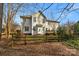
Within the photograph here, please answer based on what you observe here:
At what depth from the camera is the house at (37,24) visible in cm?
292

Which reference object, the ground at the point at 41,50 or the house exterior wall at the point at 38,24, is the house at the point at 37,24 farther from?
the ground at the point at 41,50

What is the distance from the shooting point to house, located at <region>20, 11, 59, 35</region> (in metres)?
2.92

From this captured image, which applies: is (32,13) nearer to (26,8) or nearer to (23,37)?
(26,8)

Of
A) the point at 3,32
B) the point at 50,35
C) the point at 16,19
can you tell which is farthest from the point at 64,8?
the point at 3,32

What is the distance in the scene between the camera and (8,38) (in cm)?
297

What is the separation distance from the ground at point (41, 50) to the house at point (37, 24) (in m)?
0.15

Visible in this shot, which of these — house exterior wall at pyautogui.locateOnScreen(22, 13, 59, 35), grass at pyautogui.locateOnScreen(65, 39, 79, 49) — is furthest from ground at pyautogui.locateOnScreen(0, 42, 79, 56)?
house exterior wall at pyautogui.locateOnScreen(22, 13, 59, 35)

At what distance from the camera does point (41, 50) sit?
2.93 m

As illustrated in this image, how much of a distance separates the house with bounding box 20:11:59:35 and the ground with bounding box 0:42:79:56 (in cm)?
15

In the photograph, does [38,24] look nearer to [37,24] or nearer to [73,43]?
[37,24]

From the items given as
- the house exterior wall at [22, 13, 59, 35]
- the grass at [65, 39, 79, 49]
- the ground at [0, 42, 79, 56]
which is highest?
the house exterior wall at [22, 13, 59, 35]

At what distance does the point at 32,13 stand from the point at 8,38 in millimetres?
384

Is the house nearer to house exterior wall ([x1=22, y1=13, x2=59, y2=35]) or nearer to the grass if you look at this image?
house exterior wall ([x1=22, y1=13, x2=59, y2=35])

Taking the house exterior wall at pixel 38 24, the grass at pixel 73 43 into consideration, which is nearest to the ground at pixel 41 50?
the grass at pixel 73 43
